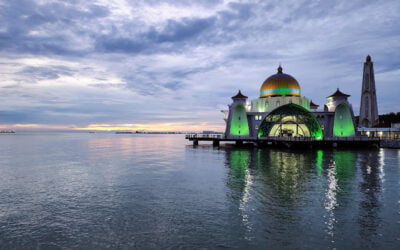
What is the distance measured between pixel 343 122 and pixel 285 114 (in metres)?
14.2

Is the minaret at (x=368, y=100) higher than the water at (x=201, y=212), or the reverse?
the minaret at (x=368, y=100)

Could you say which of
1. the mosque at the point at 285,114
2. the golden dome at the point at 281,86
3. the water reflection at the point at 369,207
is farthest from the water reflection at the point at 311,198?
the golden dome at the point at 281,86

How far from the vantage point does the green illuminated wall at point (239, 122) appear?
68.4 m

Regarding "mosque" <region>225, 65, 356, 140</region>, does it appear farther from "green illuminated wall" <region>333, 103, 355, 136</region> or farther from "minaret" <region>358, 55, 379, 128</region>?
"minaret" <region>358, 55, 379, 128</region>

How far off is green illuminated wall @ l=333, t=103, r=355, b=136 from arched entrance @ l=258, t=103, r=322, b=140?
4654 millimetres

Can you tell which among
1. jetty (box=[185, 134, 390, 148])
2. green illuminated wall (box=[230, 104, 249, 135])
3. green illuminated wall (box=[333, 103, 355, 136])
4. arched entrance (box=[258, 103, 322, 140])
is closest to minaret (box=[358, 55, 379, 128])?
jetty (box=[185, 134, 390, 148])

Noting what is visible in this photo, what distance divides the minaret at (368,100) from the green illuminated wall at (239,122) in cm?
5128

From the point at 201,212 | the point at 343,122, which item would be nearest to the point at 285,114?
the point at 343,122

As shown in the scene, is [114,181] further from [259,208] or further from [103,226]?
[259,208]

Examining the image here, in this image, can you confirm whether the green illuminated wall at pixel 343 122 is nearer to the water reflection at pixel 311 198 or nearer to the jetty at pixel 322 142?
the jetty at pixel 322 142

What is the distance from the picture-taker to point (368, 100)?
91.9 meters

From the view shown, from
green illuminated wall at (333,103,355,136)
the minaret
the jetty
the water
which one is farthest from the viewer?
the minaret

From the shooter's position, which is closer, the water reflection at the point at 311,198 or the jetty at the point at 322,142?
the water reflection at the point at 311,198

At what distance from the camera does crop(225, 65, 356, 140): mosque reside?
2591 inches
